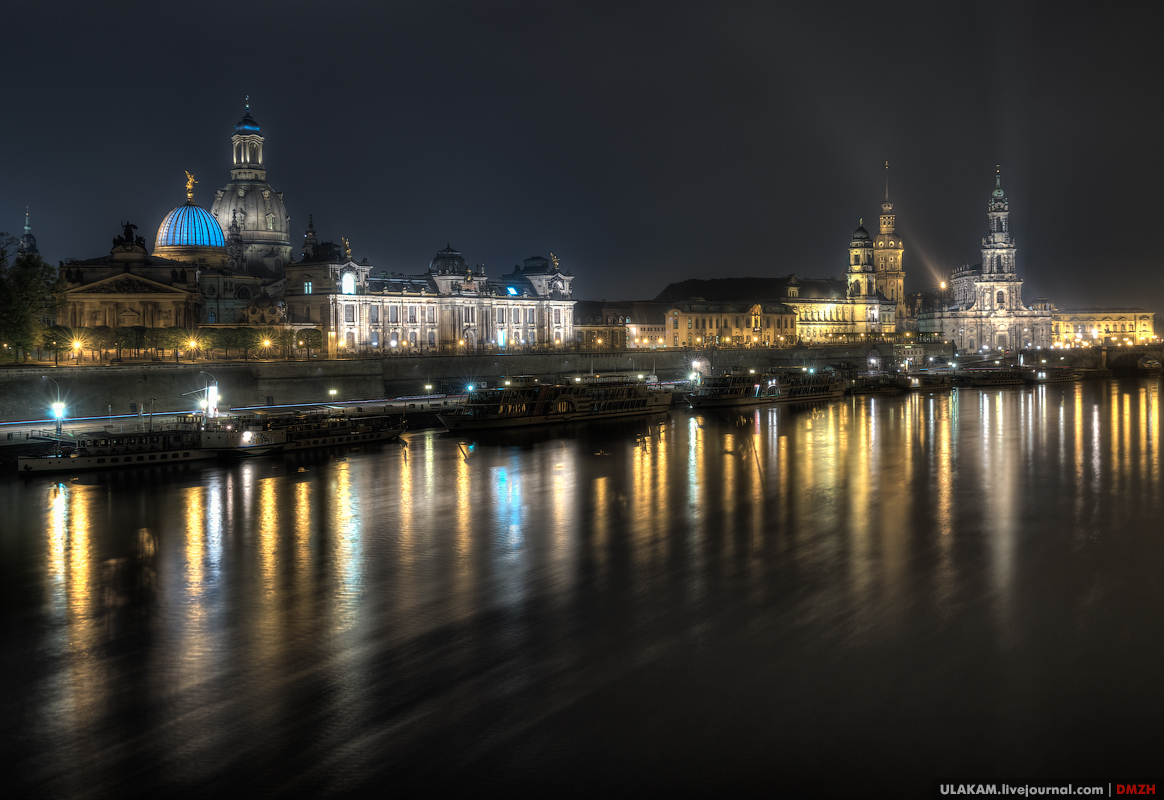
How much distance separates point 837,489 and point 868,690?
19885 millimetres

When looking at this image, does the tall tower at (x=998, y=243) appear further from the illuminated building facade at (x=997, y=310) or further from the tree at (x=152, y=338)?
the tree at (x=152, y=338)

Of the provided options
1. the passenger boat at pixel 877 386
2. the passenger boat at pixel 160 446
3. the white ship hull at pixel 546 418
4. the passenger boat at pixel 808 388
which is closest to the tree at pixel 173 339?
the white ship hull at pixel 546 418

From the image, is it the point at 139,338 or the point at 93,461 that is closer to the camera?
the point at 93,461

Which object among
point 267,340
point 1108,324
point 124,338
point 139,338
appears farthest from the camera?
point 1108,324

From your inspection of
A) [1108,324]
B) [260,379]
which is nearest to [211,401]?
[260,379]

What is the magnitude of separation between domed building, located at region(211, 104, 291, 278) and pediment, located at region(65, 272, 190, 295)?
20.7 metres

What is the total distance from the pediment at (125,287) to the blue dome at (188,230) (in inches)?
520

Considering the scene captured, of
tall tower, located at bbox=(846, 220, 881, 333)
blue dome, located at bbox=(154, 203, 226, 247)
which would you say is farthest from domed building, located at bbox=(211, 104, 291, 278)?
tall tower, located at bbox=(846, 220, 881, 333)

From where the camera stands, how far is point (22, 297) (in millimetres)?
49688

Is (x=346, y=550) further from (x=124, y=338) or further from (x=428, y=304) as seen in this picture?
(x=428, y=304)

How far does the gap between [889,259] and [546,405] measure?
12406 cm

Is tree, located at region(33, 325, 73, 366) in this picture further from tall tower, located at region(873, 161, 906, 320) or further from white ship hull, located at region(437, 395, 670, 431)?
tall tower, located at region(873, 161, 906, 320)

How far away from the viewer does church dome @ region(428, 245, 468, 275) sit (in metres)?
98.6

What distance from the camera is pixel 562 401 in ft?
194
